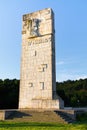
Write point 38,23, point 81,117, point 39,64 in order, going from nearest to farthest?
1. point 81,117
2. point 39,64
3. point 38,23

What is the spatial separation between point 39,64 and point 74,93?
36750 mm

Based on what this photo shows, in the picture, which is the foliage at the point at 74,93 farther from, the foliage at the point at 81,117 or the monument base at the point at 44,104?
the foliage at the point at 81,117

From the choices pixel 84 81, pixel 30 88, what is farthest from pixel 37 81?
pixel 84 81

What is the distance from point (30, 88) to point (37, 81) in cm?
109

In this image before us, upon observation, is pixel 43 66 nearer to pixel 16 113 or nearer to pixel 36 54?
pixel 36 54

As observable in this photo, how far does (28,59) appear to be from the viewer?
2577cm

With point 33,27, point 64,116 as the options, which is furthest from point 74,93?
point 64,116

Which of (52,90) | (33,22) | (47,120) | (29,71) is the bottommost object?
(47,120)

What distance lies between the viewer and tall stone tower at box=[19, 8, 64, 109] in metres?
23.8

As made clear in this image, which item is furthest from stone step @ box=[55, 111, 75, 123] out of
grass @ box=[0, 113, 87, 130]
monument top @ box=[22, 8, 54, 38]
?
monument top @ box=[22, 8, 54, 38]

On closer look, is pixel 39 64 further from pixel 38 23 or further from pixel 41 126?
pixel 41 126

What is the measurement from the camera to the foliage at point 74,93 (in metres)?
47.2

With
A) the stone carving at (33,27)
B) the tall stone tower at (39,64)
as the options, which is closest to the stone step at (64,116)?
the tall stone tower at (39,64)

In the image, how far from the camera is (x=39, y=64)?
2495 cm
